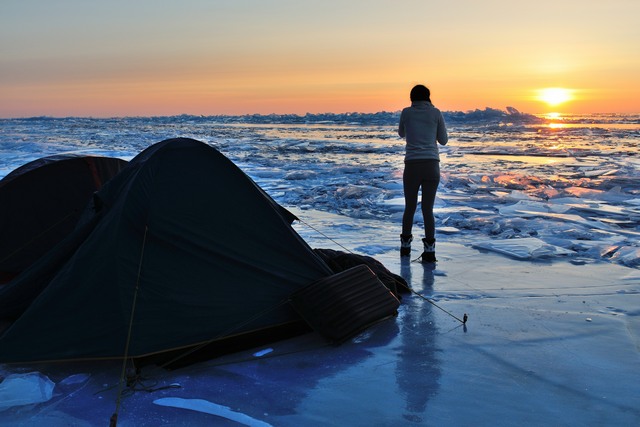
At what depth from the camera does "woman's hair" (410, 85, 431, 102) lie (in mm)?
6273

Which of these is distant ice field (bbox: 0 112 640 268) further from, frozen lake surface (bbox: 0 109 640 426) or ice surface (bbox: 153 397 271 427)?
ice surface (bbox: 153 397 271 427)

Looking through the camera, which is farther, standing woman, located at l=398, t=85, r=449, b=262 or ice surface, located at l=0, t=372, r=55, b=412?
standing woman, located at l=398, t=85, r=449, b=262

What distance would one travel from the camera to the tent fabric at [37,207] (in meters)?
5.80

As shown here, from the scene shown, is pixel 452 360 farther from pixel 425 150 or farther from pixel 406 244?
pixel 425 150

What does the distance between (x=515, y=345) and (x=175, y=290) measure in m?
2.35

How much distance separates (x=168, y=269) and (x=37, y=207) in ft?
8.92

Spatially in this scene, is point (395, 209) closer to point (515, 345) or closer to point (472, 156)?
point (515, 345)

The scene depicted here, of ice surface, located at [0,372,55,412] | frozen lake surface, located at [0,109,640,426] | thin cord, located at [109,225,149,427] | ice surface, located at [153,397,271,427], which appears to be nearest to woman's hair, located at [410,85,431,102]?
frozen lake surface, located at [0,109,640,426]

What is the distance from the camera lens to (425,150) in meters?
6.21

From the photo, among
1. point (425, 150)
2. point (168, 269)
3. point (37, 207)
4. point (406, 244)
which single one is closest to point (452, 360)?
point (168, 269)

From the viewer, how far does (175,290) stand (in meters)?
3.89

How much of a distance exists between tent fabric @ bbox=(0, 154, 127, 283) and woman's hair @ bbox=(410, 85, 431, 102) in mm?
3544

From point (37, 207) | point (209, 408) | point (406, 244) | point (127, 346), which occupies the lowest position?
point (209, 408)

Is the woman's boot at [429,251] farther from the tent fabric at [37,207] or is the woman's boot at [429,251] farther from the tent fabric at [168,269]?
the tent fabric at [37,207]
